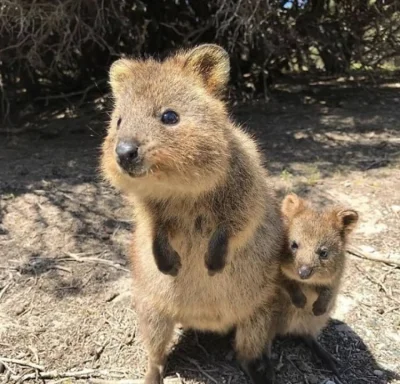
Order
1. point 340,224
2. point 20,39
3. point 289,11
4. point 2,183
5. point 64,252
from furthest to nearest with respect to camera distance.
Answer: point 289,11, point 20,39, point 2,183, point 64,252, point 340,224

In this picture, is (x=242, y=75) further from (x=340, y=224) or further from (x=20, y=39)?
(x=340, y=224)

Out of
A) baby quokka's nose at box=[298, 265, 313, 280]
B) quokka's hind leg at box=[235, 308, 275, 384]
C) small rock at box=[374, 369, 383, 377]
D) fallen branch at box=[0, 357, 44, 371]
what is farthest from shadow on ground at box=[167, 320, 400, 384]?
fallen branch at box=[0, 357, 44, 371]

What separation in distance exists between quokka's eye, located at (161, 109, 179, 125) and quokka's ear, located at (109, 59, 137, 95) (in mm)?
445

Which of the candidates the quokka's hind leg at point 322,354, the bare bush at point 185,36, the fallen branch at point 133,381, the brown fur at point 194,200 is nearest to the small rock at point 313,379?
the quokka's hind leg at point 322,354

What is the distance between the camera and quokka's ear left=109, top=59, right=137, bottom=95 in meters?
3.28

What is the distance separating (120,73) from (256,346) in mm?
1830

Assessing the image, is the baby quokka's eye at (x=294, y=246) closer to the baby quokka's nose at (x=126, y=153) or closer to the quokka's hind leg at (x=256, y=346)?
the quokka's hind leg at (x=256, y=346)

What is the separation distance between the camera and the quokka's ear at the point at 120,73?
328 cm

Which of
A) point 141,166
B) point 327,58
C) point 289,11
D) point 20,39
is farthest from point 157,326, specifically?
point 327,58

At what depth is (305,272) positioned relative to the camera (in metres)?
3.42

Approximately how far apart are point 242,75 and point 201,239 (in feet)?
20.3

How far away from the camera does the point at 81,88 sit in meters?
8.98

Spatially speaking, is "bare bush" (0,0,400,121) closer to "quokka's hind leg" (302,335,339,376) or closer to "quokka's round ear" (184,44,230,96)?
"quokka's round ear" (184,44,230,96)

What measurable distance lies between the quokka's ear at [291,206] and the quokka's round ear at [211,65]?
1050 mm
